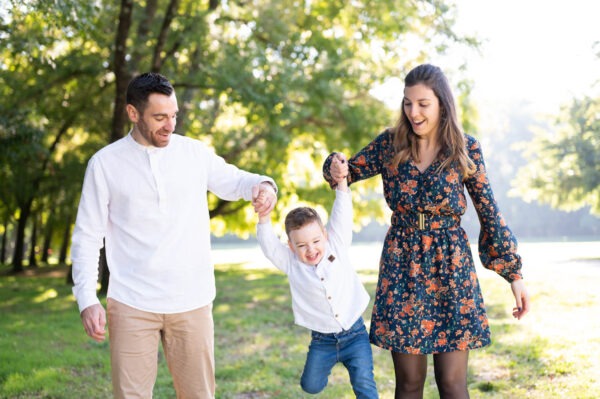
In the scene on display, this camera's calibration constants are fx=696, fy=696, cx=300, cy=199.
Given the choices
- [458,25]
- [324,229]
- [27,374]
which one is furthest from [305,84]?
[324,229]

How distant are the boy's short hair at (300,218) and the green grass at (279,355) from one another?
2510mm

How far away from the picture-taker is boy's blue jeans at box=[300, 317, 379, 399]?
4.04 m

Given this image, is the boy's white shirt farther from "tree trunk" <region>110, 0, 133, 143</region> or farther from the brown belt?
"tree trunk" <region>110, 0, 133, 143</region>

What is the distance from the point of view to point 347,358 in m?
4.13

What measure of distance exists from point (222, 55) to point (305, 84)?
219 cm

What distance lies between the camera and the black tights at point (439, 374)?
11.5 feet

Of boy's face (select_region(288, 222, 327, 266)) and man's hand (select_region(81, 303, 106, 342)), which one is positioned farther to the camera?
boy's face (select_region(288, 222, 327, 266))

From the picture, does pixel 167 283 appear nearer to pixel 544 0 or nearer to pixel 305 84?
pixel 305 84

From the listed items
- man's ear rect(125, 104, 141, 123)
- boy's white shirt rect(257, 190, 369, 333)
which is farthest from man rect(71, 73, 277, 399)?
boy's white shirt rect(257, 190, 369, 333)

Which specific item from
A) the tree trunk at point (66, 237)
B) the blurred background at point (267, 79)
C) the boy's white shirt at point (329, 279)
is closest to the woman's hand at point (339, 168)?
the boy's white shirt at point (329, 279)

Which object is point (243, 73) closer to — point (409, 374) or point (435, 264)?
point (435, 264)

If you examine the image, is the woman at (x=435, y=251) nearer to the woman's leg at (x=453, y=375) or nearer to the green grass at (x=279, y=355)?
the woman's leg at (x=453, y=375)

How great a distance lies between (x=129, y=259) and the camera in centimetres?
Answer: 355

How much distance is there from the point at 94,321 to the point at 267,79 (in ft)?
35.7
